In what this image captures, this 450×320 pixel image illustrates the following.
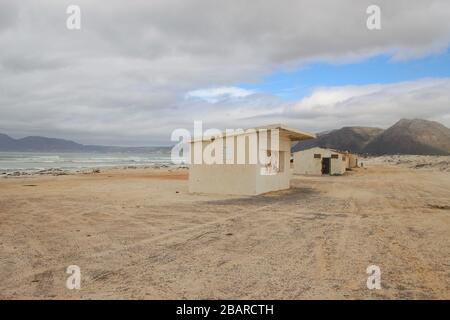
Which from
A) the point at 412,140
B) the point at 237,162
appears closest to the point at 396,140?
the point at 412,140

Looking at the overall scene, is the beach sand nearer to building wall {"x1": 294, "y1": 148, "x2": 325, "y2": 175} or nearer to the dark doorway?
building wall {"x1": 294, "y1": 148, "x2": 325, "y2": 175}

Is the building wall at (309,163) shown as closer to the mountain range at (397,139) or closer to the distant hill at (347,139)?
the mountain range at (397,139)

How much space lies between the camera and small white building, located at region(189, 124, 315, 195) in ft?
56.6

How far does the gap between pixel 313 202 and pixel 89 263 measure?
10.1 m

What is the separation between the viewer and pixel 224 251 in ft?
24.5

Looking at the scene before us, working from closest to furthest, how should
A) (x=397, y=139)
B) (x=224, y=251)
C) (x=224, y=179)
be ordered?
1. (x=224, y=251)
2. (x=224, y=179)
3. (x=397, y=139)

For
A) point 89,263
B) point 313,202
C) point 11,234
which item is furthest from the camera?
point 313,202

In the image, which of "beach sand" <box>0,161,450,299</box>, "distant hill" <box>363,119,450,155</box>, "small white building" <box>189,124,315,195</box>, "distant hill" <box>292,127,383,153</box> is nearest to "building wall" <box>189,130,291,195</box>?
"small white building" <box>189,124,315,195</box>

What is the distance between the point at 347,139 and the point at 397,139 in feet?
73.2

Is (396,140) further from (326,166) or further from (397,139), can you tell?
(326,166)
